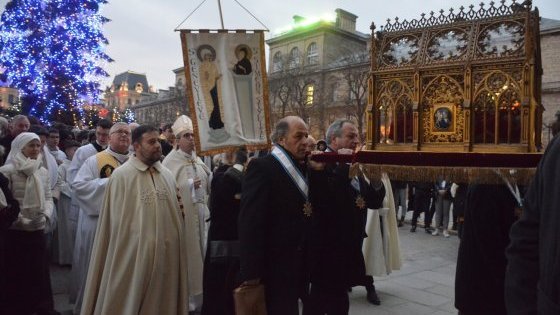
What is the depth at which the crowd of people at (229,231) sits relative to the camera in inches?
135

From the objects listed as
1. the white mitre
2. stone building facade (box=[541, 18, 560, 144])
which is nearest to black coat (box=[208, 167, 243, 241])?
the white mitre

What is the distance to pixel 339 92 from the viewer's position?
41125 millimetres

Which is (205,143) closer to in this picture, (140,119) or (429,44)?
(429,44)

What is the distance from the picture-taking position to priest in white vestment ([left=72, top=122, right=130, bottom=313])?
520cm

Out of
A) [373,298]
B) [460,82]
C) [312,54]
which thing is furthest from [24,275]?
[312,54]

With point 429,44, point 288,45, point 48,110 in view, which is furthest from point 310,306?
point 288,45

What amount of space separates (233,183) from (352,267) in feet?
4.31

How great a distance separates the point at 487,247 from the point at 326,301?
1332 millimetres

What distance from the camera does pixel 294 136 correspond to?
372cm

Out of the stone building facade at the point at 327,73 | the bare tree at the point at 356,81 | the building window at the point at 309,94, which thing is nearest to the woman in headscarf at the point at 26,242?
the stone building facade at the point at 327,73

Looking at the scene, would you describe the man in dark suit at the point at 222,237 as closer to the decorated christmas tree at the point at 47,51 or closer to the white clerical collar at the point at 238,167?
the white clerical collar at the point at 238,167

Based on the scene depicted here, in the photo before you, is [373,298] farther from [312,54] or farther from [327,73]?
[312,54]

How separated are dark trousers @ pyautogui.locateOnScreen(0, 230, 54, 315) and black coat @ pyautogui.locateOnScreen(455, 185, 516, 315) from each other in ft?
14.4

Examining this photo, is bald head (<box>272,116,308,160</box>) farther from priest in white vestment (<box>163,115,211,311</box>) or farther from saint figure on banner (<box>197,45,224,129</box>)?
priest in white vestment (<box>163,115,211,311</box>)
